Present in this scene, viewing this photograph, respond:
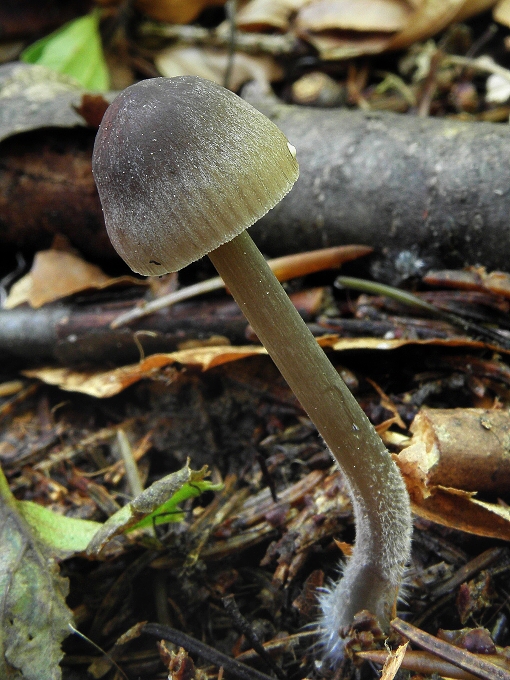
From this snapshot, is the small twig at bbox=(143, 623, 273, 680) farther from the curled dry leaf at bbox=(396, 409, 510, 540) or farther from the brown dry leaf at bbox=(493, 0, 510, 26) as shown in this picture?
the brown dry leaf at bbox=(493, 0, 510, 26)

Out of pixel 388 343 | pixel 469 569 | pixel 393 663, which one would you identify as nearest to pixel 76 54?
pixel 388 343

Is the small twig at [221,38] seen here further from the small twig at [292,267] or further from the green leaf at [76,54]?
the small twig at [292,267]

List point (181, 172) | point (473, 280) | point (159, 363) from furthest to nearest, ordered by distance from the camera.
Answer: point (159, 363) < point (473, 280) < point (181, 172)

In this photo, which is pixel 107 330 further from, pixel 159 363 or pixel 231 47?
pixel 231 47

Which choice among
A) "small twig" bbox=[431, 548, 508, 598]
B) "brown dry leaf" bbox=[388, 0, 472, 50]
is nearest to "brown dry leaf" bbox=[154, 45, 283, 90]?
"brown dry leaf" bbox=[388, 0, 472, 50]

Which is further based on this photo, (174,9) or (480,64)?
(174,9)

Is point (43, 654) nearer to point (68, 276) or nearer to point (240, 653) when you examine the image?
point (240, 653)
